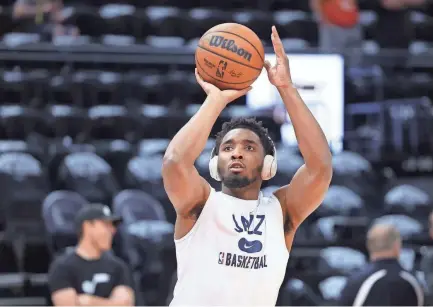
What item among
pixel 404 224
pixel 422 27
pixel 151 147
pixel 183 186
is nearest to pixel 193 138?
pixel 183 186

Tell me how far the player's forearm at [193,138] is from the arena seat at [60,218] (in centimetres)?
448

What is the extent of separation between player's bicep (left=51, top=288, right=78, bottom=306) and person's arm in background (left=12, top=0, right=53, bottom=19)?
5.66m

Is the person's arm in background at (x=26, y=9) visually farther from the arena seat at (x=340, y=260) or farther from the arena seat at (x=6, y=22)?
the arena seat at (x=340, y=260)

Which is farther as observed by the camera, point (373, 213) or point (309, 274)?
point (373, 213)

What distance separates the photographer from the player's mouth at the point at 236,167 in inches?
153

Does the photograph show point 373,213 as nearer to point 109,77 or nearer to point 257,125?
point 109,77

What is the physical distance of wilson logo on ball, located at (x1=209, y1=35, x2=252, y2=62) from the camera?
13.0 feet

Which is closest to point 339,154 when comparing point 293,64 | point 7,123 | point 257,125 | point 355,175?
point 355,175

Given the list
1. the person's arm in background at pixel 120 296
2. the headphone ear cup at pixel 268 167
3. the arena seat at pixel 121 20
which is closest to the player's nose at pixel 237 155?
the headphone ear cup at pixel 268 167

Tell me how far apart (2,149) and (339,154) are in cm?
336

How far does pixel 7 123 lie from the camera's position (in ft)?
31.9

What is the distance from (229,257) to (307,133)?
585 mm

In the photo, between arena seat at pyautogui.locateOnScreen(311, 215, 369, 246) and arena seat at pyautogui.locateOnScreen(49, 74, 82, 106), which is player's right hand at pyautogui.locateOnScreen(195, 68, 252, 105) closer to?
arena seat at pyautogui.locateOnScreen(311, 215, 369, 246)

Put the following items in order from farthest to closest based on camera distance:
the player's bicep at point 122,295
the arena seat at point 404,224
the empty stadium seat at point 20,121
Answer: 1. the empty stadium seat at point 20,121
2. the arena seat at point 404,224
3. the player's bicep at point 122,295
